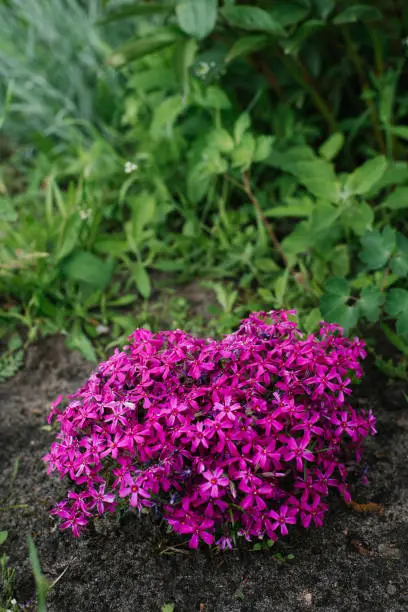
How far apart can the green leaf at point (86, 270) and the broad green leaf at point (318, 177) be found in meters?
0.80

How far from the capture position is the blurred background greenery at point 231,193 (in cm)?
227

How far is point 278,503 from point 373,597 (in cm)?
30

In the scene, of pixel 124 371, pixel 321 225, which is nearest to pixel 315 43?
pixel 321 225

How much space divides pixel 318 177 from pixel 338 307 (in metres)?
0.60

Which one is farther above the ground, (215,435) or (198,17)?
(198,17)

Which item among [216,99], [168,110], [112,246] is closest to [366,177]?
[216,99]

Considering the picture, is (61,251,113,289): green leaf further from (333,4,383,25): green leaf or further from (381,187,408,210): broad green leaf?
(333,4,383,25): green leaf

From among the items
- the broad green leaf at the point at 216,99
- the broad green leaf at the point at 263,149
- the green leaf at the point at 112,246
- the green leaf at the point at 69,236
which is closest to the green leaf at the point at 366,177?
the broad green leaf at the point at 263,149

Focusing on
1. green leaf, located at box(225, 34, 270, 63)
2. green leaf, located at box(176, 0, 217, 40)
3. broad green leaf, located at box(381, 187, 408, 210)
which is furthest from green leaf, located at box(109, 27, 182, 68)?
broad green leaf, located at box(381, 187, 408, 210)

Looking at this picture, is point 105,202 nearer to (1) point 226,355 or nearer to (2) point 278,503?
(1) point 226,355

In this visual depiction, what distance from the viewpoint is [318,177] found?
229 centimetres

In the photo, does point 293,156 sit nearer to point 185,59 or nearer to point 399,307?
point 185,59

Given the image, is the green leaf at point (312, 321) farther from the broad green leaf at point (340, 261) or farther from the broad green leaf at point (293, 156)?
the broad green leaf at point (293, 156)

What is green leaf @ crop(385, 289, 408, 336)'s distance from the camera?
1838 millimetres
